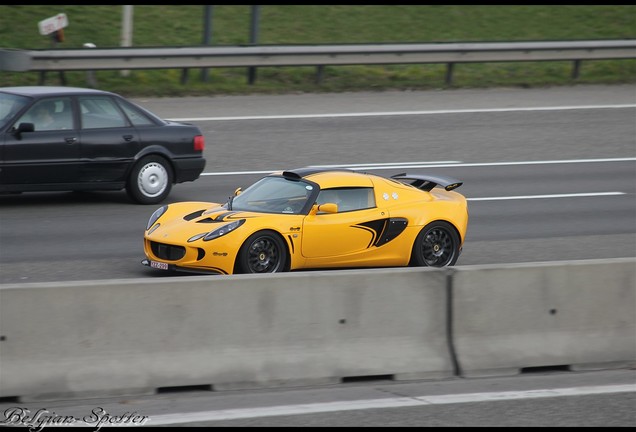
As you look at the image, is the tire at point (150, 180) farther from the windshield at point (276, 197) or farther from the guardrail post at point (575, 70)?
the guardrail post at point (575, 70)

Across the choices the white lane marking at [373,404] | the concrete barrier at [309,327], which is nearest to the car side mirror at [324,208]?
the concrete barrier at [309,327]

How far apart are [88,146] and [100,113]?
61 cm

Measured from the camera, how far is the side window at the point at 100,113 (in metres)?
14.6

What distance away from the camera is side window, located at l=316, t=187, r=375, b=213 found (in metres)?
11.7

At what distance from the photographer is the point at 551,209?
15664 millimetres

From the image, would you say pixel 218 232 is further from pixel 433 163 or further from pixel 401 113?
pixel 401 113

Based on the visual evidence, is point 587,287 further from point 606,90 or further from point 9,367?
point 606,90

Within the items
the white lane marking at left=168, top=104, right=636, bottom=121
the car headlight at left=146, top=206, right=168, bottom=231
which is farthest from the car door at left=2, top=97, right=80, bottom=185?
the white lane marking at left=168, top=104, right=636, bottom=121

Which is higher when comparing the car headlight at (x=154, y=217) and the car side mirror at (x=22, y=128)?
the car side mirror at (x=22, y=128)

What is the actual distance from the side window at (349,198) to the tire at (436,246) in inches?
28.6

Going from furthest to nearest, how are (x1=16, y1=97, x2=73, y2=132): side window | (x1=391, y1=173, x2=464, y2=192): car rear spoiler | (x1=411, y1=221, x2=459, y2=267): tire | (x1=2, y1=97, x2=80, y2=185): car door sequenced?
1. (x1=16, y1=97, x2=73, y2=132): side window
2. (x1=2, y1=97, x2=80, y2=185): car door
3. (x1=391, y1=173, x2=464, y2=192): car rear spoiler
4. (x1=411, y1=221, x2=459, y2=267): tire

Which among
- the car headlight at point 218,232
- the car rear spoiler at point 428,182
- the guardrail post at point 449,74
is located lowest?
the car headlight at point 218,232

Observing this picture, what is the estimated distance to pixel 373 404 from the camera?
7.47 m

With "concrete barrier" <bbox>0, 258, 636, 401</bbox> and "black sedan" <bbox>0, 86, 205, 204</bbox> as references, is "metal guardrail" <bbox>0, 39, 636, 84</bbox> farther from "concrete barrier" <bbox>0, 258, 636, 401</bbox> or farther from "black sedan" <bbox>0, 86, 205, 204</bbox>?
"concrete barrier" <bbox>0, 258, 636, 401</bbox>
